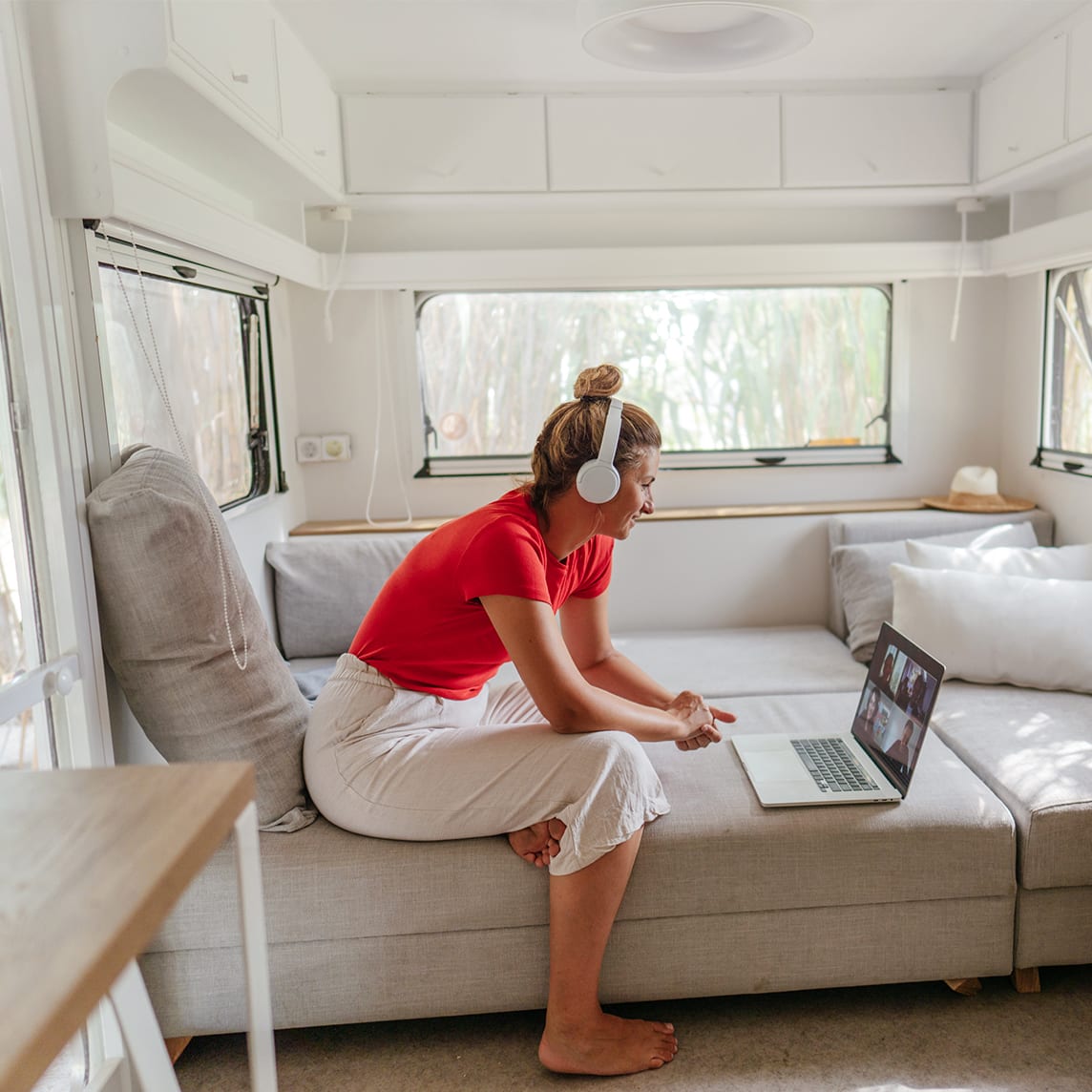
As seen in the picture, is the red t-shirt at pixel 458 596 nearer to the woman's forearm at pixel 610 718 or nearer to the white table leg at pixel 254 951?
the woman's forearm at pixel 610 718

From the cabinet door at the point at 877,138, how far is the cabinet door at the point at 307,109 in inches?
53.3

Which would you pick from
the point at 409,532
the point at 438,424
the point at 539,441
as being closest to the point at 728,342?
the point at 438,424

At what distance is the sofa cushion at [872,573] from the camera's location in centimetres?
290

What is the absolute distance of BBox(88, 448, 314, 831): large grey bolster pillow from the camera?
169 cm

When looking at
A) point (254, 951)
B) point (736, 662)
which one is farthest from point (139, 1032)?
point (736, 662)

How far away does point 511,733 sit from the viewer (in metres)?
1.88

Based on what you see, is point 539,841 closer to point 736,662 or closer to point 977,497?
point 736,662

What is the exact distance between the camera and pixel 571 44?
2.67 m

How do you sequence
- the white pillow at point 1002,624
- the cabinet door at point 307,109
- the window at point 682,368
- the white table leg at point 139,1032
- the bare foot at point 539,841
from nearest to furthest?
the white table leg at point 139,1032 < the bare foot at point 539,841 < the cabinet door at point 307,109 < the white pillow at point 1002,624 < the window at point 682,368

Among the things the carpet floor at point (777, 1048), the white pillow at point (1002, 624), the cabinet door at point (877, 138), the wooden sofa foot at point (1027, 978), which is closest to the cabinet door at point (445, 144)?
the cabinet door at point (877, 138)

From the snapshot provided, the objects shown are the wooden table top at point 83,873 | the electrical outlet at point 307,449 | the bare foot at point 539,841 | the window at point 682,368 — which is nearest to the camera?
the wooden table top at point 83,873

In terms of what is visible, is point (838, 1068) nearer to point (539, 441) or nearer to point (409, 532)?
point (539, 441)

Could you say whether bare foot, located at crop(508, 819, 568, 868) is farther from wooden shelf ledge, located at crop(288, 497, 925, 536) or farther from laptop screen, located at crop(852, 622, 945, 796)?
wooden shelf ledge, located at crop(288, 497, 925, 536)

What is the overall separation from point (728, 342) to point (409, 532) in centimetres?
129
